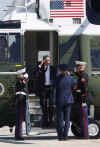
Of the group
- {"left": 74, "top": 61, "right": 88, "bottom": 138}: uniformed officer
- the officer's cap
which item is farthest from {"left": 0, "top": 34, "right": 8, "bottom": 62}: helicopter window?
{"left": 74, "top": 61, "right": 88, "bottom": 138}: uniformed officer

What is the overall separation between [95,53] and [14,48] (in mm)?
1905

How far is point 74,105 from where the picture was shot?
1616cm

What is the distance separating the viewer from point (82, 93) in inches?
619

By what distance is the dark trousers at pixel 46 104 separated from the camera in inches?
637

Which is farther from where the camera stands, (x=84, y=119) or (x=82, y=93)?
(x=84, y=119)

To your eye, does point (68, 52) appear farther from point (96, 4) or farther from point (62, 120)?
point (62, 120)

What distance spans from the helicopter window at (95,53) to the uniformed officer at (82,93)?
58 cm

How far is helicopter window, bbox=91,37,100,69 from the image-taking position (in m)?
16.2

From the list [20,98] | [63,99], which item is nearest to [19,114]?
[20,98]

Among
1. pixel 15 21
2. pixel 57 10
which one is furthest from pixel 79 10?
A: pixel 15 21

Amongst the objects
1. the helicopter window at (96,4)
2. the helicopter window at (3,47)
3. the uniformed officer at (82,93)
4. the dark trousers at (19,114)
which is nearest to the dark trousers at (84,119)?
the uniformed officer at (82,93)

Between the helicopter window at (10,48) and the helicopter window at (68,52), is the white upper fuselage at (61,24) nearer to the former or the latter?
the helicopter window at (68,52)

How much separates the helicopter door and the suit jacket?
132 centimetres

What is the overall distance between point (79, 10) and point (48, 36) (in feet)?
4.19
